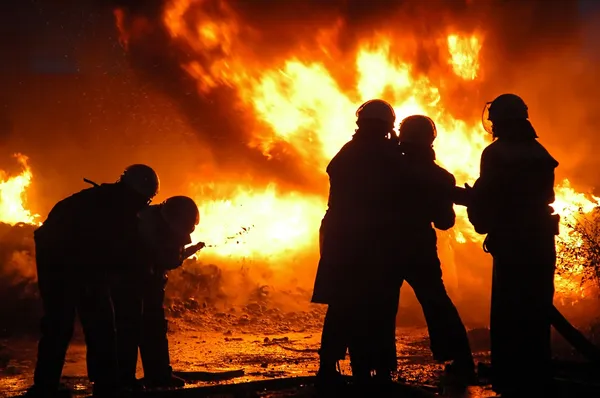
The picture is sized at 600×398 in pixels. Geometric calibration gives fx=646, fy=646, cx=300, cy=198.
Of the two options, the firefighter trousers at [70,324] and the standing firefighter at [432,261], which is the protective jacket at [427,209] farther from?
the firefighter trousers at [70,324]

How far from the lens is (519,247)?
5297mm

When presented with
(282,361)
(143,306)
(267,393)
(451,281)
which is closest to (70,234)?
(143,306)

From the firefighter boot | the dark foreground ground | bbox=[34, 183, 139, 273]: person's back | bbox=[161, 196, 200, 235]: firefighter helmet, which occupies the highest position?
bbox=[161, 196, 200, 235]: firefighter helmet

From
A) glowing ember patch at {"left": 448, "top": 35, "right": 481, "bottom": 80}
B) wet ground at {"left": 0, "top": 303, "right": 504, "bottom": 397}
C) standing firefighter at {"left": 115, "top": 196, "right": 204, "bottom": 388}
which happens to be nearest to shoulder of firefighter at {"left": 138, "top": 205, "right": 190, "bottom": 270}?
standing firefighter at {"left": 115, "top": 196, "right": 204, "bottom": 388}

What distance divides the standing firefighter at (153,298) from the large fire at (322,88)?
863 cm

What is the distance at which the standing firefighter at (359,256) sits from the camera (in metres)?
5.39

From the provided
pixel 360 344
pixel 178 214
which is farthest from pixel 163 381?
pixel 360 344

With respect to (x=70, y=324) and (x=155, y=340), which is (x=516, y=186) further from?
(x=70, y=324)

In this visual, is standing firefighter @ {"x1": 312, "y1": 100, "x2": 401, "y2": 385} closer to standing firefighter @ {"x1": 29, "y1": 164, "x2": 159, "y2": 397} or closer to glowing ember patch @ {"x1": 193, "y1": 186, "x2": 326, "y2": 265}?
standing firefighter @ {"x1": 29, "y1": 164, "x2": 159, "y2": 397}

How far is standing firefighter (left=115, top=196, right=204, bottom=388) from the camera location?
6.40 meters

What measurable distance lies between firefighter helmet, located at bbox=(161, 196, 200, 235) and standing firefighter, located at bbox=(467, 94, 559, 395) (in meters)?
3.04

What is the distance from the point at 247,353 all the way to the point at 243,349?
2.18 ft

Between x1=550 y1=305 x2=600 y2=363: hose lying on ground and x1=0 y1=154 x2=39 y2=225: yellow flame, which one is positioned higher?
x1=0 y1=154 x2=39 y2=225: yellow flame

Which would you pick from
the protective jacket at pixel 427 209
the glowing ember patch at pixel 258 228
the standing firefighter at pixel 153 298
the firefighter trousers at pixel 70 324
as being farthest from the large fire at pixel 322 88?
the firefighter trousers at pixel 70 324
